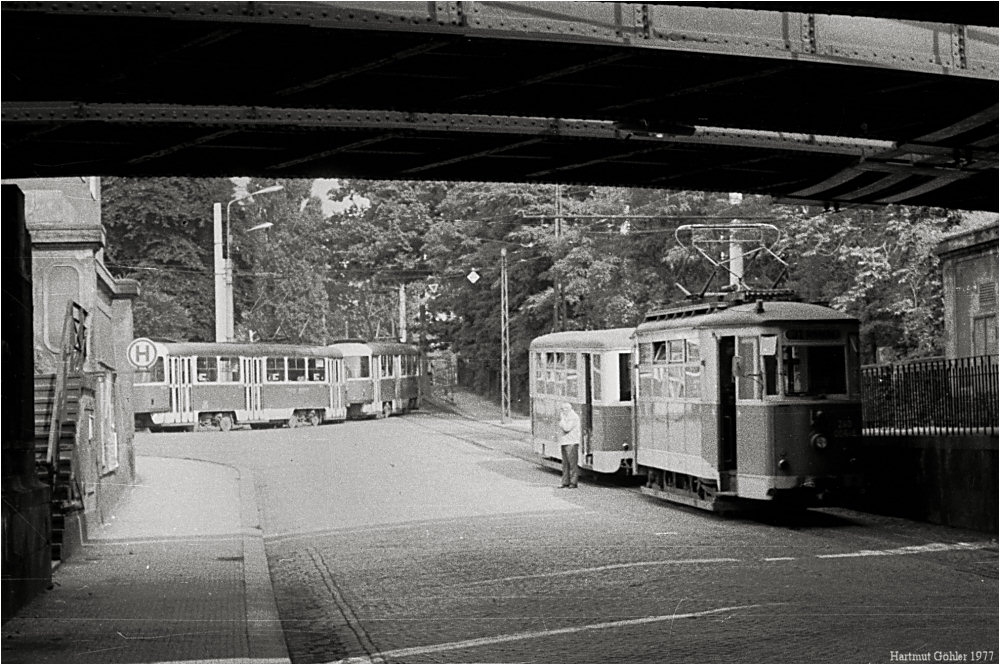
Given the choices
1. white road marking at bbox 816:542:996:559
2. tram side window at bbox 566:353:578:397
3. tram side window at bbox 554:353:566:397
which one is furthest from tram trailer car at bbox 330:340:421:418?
white road marking at bbox 816:542:996:559

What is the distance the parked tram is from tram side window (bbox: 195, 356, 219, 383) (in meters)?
27.4

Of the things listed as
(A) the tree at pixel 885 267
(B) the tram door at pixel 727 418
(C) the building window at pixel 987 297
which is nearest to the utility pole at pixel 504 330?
(A) the tree at pixel 885 267

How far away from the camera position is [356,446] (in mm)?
39062

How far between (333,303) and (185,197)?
13107mm

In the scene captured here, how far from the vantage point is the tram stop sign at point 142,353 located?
1011 inches

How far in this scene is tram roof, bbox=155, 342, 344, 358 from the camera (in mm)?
47594

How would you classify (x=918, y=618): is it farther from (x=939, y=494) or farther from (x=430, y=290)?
(x=430, y=290)

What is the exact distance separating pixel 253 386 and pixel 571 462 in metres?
26.4

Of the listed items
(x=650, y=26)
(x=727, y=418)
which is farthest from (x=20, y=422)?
(x=727, y=418)

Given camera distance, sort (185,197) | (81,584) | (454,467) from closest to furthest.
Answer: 1. (81,584)
2. (454,467)
3. (185,197)

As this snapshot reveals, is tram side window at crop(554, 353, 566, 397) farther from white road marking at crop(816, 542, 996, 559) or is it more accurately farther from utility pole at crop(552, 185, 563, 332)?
utility pole at crop(552, 185, 563, 332)

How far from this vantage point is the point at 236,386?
49625 millimetres

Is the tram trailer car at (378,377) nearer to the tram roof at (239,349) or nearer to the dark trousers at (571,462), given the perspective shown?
the tram roof at (239,349)

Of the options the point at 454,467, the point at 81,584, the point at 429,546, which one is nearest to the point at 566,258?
the point at 454,467
